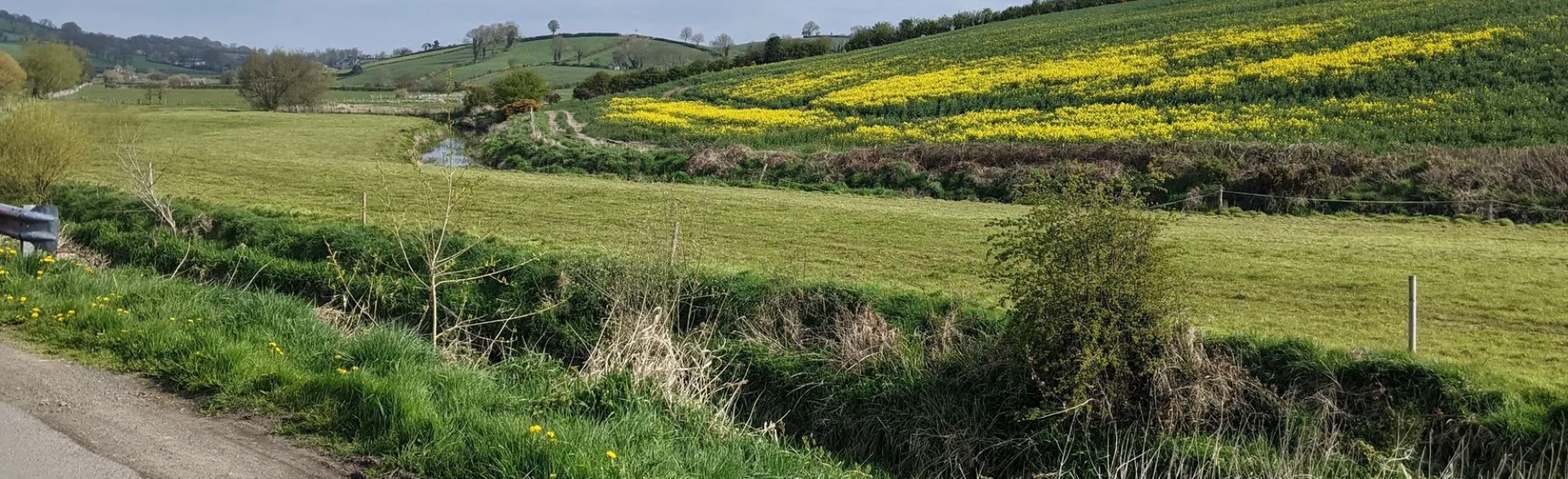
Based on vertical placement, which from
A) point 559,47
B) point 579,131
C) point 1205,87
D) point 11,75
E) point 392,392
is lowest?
point 392,392

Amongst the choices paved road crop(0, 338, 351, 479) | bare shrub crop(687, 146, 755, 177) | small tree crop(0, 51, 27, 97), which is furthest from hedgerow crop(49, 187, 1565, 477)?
small tree crop(0, 51, 27, 97)

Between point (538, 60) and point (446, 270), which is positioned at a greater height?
point (538, 60)

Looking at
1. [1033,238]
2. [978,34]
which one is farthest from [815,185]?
[978,34]

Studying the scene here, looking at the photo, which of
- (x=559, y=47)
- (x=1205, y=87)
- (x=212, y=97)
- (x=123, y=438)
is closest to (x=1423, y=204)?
(x=1205, y=87)

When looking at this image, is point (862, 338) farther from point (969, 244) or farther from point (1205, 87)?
point (1205, 87)

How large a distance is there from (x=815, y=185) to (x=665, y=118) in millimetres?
24781

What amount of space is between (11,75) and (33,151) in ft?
200

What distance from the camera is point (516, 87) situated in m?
65.8

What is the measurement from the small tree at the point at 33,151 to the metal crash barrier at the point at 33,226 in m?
7.04

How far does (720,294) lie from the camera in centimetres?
1238

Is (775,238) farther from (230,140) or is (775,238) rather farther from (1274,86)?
(230,140)

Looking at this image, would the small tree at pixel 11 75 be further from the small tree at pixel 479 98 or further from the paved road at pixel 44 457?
the paved road at pixel 44 457

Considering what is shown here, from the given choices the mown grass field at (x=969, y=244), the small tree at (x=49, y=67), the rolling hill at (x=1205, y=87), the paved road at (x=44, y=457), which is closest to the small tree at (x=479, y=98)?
the rolling hill at (x=1205, y=87)

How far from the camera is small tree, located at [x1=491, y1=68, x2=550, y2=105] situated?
2581 inches
